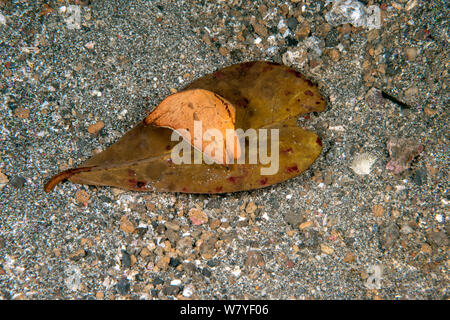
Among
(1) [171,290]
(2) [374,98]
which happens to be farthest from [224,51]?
(1) [171,290]

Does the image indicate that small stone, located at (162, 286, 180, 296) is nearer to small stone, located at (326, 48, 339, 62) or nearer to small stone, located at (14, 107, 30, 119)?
small stone, located at (14, 107, 30, 119)

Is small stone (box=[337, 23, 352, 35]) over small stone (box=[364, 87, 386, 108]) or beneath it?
over

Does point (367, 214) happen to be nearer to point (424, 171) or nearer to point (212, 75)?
point (424, 171)

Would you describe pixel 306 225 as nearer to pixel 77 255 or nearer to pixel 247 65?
pixel 247 65

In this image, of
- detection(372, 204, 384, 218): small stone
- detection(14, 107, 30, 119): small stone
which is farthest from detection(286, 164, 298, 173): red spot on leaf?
detection(14, 107, 30, 119): small stone

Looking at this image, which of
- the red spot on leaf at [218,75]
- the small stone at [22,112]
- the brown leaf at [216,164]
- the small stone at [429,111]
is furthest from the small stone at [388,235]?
the small stone at [22,112]

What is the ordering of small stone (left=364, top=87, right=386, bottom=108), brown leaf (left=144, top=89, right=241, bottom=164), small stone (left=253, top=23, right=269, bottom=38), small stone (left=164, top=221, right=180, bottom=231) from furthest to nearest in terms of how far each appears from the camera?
small stone (left=253, top=23, right=269, bottom=38) < small stone (left=364, top=87, right=386, bottom=108) < small stone (left=164, top=221, right=180, bottom=231) < brown leaf (left=144, top=89, right=241, bottom=164)

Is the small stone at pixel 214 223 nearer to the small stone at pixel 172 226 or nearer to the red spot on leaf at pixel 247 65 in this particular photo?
the small stone at pixel 172 226
